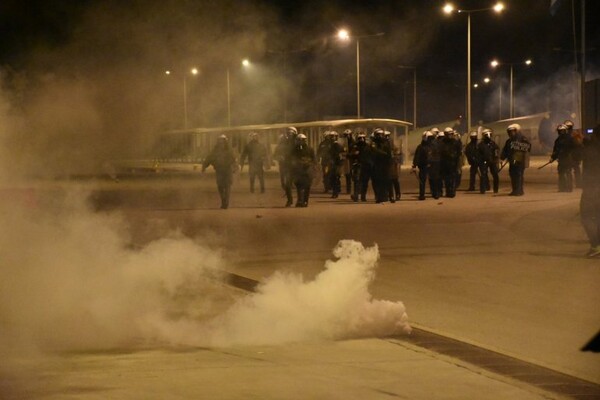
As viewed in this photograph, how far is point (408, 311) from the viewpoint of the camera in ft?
33.7

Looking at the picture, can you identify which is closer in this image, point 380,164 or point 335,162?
point 380,164

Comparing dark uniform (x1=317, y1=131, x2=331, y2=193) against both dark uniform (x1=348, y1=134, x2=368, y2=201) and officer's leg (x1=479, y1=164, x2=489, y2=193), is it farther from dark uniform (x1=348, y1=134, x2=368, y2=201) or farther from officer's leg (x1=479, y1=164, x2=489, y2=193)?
officer's leg (x1=479, y1=164, x2=489, y2=193)

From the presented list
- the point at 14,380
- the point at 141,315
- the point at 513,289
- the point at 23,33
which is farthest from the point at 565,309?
the point at 23,33

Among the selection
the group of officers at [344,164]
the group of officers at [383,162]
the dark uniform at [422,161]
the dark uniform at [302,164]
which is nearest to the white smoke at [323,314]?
the group of officers at [383,162]

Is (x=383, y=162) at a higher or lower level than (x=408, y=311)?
higher

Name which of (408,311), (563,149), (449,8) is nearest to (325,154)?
(563,149)

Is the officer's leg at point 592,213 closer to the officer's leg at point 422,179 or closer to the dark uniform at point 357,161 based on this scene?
the dark uniform at point 357,161

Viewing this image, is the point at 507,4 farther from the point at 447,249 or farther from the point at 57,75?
the point at 447,249

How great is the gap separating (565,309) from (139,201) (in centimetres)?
1565

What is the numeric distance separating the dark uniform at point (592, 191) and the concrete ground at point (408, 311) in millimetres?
419

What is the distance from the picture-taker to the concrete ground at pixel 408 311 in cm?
717

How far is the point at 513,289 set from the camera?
37.7 ft

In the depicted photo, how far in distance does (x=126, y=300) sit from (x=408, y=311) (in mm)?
2901

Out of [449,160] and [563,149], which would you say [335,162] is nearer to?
[449,160]
